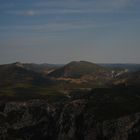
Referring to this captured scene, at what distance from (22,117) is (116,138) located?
53785 mm

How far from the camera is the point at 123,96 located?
5344 inches

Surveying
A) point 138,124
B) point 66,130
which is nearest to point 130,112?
point 138,124

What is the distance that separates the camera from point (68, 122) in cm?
10856

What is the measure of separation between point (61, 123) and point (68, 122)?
3223 millimetres

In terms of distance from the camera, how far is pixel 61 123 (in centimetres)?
11088

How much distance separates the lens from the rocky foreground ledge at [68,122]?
94.9 m

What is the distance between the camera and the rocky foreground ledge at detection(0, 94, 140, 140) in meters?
94.9

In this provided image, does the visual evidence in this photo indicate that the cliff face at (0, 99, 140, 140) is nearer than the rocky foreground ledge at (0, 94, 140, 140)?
Yes

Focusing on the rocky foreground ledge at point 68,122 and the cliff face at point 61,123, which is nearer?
the cliff face at point 61,123

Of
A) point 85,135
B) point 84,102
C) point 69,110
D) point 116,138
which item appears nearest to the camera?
point 116,138

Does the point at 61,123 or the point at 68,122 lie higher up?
the point at 68,122

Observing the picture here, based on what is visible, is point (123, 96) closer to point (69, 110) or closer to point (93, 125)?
point (69, 110)

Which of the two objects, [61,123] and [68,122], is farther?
[61,123]

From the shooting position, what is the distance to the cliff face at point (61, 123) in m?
94.6
